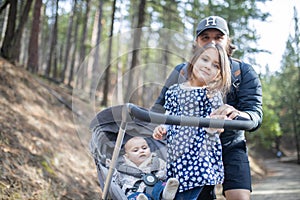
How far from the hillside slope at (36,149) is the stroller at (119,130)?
222cm

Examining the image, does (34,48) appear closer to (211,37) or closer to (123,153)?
(123,153)

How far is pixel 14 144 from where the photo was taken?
19.7 feet

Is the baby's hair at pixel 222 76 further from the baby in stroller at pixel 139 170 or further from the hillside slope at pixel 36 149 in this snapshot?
the hillside slope at pixel 36 149

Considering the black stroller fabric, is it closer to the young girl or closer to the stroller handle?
the young girl

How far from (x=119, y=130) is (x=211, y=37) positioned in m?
0.90

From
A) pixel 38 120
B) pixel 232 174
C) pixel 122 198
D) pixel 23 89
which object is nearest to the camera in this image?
pixel 122 198

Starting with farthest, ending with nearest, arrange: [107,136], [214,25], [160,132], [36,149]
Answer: [36,149] → [107,136] → [214,25] → [160,132]

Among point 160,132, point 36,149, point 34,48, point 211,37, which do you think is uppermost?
point 34,48

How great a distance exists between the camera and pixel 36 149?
6.52 metres

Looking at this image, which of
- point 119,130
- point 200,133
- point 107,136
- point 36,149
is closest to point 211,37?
point 200,133

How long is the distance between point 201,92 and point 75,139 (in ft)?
24.7

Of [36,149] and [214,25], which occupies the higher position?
[214,25]

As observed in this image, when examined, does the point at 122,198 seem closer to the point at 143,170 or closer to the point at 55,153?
the point at 143,170

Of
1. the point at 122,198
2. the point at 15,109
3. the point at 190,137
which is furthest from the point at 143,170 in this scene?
the point at 15,109
